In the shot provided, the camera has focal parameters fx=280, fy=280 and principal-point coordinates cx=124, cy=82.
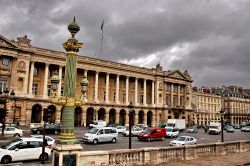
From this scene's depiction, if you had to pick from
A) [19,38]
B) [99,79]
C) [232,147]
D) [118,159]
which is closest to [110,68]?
[99,79]

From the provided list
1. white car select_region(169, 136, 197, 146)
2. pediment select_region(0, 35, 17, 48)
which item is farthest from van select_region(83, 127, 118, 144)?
pediment select_region(0, 35, 17, 48)

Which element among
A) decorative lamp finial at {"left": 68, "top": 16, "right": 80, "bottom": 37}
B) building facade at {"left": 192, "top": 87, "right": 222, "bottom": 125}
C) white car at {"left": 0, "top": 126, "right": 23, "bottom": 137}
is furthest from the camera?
building facade at {"left": 192, "top": 87, "right": 222, "bottom": 125}

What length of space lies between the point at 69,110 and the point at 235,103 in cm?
14708

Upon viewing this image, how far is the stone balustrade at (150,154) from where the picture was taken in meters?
13.2

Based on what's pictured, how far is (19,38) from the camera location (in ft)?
199

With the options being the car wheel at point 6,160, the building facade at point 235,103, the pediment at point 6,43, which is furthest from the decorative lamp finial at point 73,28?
the building facade at point 235,103

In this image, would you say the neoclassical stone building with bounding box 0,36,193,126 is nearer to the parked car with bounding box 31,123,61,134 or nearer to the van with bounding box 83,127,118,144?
the parked car with bounding box 31,123,61,134

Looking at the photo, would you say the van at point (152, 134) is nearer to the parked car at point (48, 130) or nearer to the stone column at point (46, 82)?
the parked car at point (48, 130)

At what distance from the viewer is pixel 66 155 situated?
11.2 meters

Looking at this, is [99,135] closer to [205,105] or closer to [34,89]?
[34,89]

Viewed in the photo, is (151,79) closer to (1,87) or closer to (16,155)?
(1,87)

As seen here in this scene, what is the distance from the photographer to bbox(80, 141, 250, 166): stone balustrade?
1318 cm

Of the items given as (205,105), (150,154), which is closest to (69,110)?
(150,154)

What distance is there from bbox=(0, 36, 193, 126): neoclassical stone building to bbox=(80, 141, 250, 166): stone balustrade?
2736 cm
